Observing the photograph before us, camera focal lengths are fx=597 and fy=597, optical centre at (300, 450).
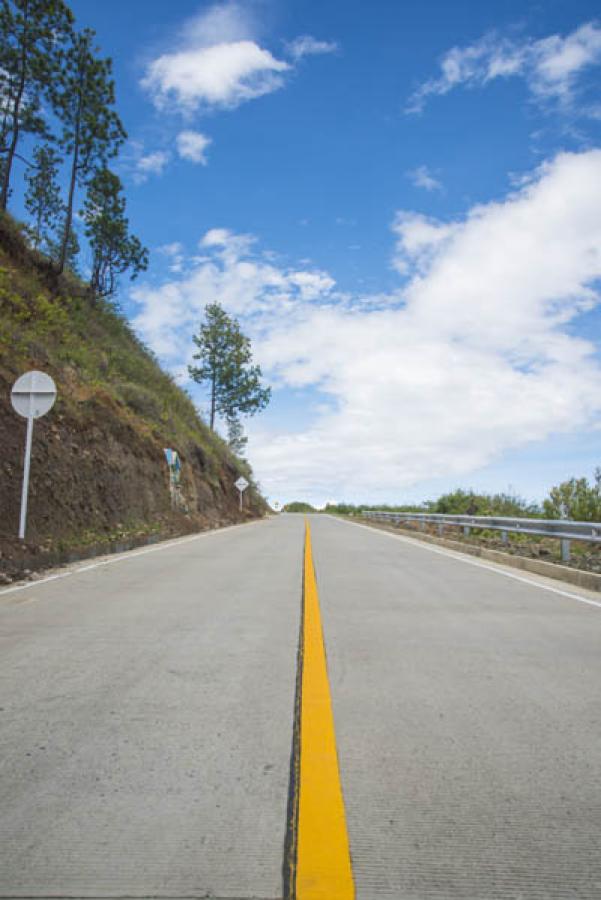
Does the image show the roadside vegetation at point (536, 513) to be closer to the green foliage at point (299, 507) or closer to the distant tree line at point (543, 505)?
the distant tree line at point (543, 505)

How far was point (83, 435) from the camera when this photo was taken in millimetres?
16047

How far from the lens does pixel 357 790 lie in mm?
2369

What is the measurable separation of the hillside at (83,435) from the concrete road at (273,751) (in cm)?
544

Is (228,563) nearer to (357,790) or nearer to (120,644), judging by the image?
(120,644)

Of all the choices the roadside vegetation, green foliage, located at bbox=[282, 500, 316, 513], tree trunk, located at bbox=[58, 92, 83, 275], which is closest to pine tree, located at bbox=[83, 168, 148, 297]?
tree trunk, located at bbox=[58, 92, 83, 275]

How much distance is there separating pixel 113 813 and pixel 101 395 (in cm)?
1810

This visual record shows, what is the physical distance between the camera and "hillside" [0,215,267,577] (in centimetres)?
1210

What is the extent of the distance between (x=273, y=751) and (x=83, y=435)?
14.6 m

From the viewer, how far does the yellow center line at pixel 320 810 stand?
1.80 metres

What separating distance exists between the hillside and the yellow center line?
6738 mm

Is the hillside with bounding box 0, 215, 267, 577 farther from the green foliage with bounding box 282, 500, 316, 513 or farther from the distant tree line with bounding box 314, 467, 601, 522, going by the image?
the green foliage with bounding box 282, 500, 316, 513

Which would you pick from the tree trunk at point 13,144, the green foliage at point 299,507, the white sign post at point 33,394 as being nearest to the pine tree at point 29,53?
the tree trunk at point 13,144

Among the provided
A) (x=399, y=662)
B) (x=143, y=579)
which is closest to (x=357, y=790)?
(x=399, y=662)

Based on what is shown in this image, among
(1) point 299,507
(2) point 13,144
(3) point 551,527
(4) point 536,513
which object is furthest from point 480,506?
(1) point 299,507
